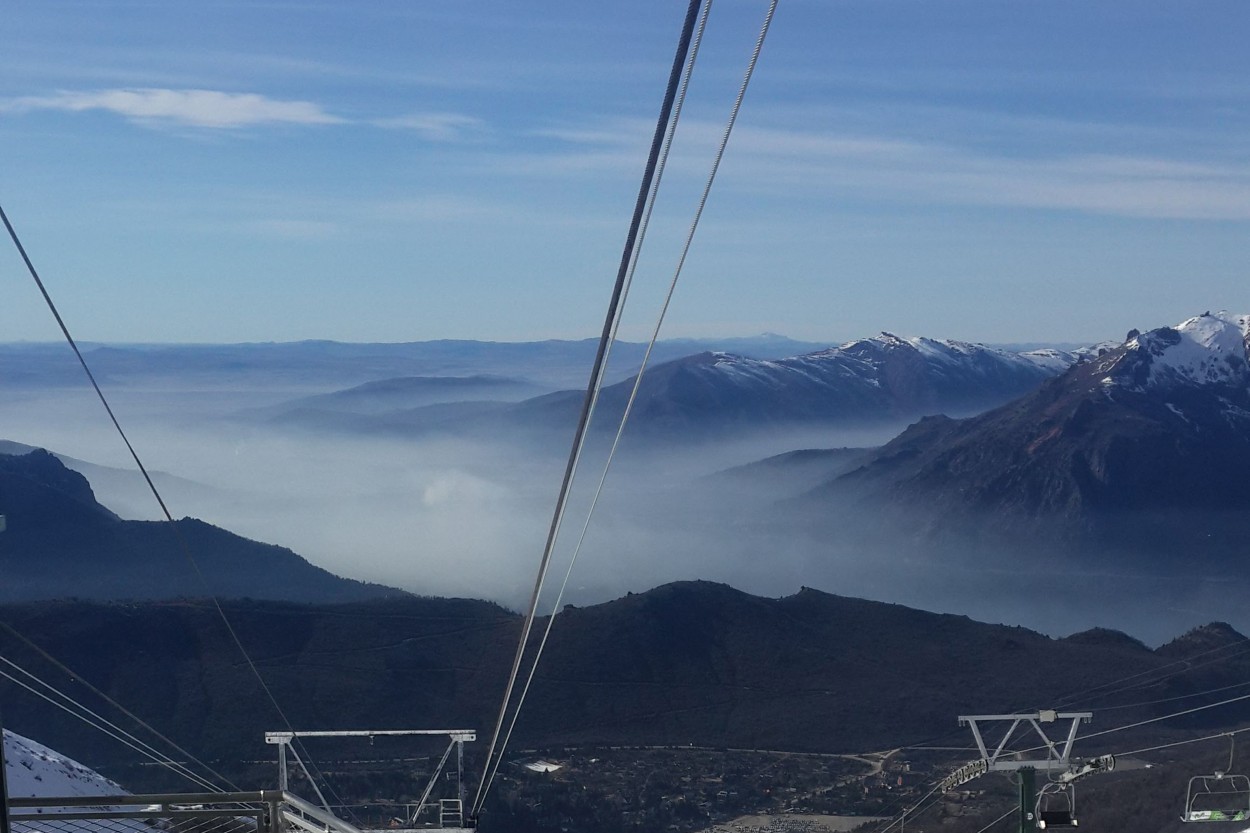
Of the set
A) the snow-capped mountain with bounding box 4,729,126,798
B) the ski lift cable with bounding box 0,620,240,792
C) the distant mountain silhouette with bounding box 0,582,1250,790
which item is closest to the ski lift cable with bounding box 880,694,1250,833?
the distant mountain silhouette with bounding box 0,582,1250,790

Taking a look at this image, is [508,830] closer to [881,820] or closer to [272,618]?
[881,820]

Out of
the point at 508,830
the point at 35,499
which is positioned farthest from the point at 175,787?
the point at 35,499

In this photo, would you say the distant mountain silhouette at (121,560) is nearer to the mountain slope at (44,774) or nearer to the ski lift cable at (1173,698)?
the mountain slope at (44,774)

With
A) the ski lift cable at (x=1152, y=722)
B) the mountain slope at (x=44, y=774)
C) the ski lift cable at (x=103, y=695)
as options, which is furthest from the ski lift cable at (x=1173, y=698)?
the mountain slope at (x=44, y=774)

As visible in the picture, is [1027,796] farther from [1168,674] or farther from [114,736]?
[1168,674]

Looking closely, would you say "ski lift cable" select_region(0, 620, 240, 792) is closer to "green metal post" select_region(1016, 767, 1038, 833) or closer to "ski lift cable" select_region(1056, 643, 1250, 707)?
"green metal post" select_region(1016, 767, 1038, 833)
